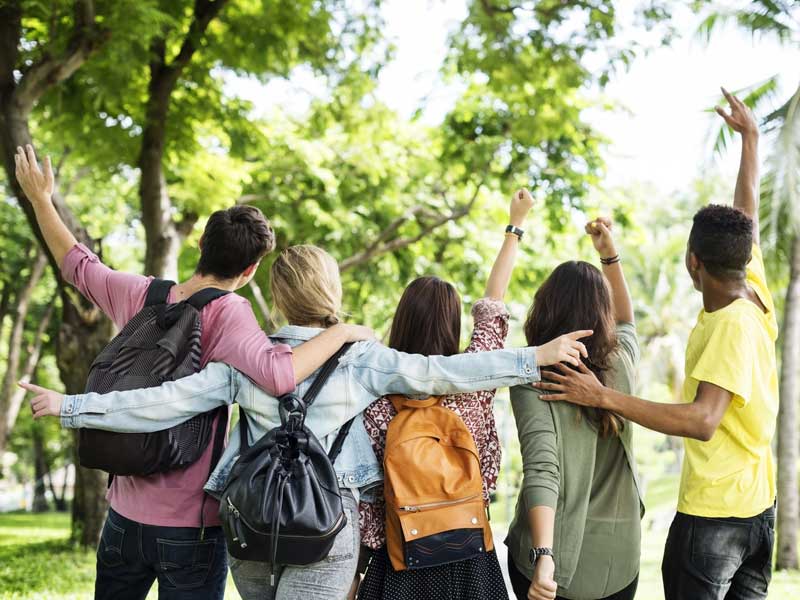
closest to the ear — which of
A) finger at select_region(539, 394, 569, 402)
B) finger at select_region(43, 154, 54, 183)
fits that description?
finger at select_region(43, 154, 54, 183)

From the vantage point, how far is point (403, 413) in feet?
9.93

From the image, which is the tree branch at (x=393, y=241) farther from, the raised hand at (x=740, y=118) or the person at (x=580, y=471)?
the person at (x=580, y=471)

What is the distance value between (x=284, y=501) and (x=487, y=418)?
0.86m

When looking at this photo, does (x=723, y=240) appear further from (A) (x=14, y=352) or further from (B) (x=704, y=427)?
(A) (x=14, y=352)

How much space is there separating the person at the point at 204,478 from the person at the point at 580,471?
679 mm

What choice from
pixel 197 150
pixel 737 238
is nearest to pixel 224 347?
pixel 737 238

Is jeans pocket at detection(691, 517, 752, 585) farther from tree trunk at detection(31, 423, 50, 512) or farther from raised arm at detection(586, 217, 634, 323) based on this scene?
tree trunk at detection(31, 423, 50, 512)

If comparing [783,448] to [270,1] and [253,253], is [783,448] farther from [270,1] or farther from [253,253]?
[253,253]

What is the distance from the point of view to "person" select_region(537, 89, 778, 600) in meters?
2.93

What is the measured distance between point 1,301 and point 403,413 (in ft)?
61.8

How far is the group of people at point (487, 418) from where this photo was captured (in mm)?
2896

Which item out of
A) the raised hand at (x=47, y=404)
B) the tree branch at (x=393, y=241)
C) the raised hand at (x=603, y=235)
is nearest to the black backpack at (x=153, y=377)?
the raised hand at (x=47, y=404)

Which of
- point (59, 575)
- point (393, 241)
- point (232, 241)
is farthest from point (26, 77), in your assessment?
point (393, 241)

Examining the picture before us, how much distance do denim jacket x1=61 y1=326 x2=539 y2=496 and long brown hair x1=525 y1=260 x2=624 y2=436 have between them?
0.89 ft
